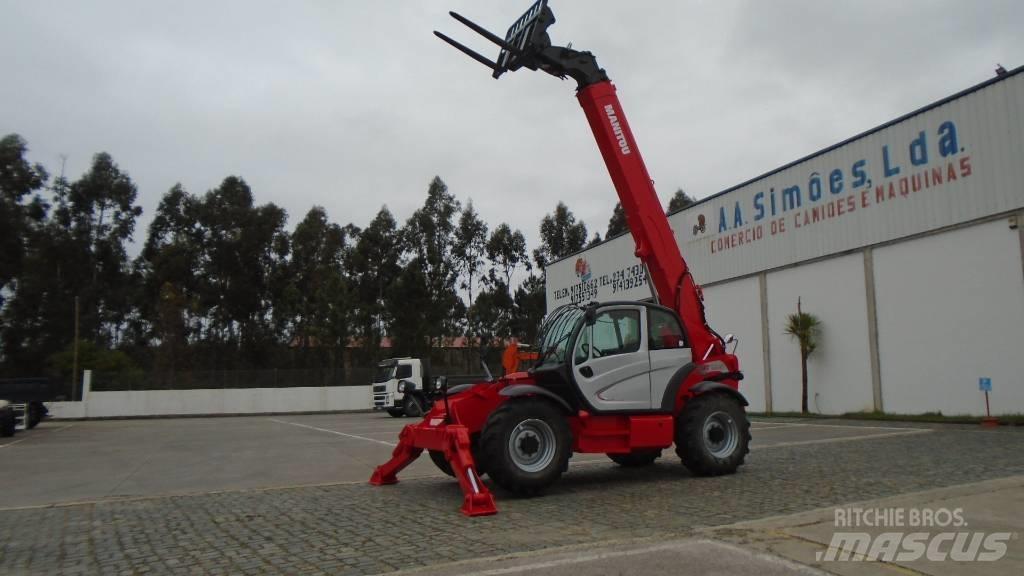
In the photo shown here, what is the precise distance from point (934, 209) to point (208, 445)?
20396mm

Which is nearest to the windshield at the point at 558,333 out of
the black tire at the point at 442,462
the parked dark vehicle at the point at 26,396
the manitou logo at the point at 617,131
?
the black tire at the point at 442,462

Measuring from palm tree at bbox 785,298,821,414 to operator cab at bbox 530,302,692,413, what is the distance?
16.4 m

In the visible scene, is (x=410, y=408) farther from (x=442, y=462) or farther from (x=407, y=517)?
(x=407, y=517)

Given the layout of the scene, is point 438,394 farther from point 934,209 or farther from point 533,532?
point 934,209

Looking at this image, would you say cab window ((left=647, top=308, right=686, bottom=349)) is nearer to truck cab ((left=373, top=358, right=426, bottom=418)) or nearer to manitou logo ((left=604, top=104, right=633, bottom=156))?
manitou logo ((left=604, top=104, right=633, bottom=156))

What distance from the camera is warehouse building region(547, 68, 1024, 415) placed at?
18.0 meters

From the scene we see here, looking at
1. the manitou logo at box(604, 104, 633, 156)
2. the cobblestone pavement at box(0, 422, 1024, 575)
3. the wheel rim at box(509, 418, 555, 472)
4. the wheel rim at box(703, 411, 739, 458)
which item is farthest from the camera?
the manitou logo at box(604, 104, 633, 156)

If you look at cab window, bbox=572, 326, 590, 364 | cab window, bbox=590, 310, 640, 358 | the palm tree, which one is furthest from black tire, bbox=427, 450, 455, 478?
Answer: the palm tree

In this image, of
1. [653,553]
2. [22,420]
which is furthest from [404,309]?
[653,553]

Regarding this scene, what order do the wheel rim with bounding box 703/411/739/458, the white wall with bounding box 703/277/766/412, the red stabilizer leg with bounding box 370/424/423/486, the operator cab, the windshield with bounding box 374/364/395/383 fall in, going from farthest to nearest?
1. the windshield with bounding box 374/364/395/383
2. the white wall with bounding box 703/277/766/412
3. the wheel rim with bounding box 703/411/739/458
4. the red stabilizer leg with bounding box 370/424/423/486
5. the operator cab

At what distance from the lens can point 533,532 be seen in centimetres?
590

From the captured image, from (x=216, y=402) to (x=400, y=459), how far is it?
35.0 metres

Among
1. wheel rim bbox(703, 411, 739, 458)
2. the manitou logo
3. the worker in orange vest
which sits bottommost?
wheel rim bbox(703, 411, 739, 458)

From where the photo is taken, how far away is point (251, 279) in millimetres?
56125
